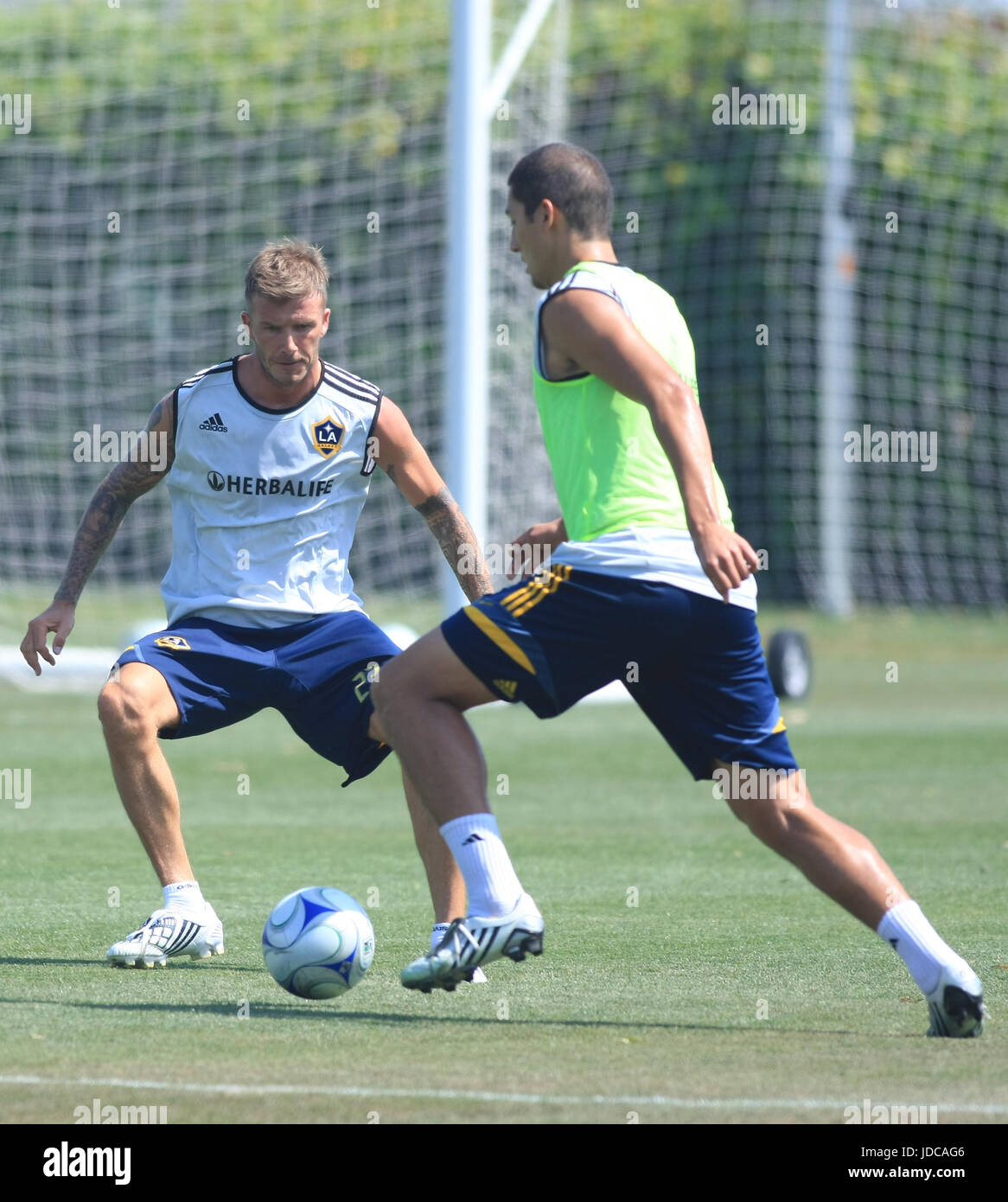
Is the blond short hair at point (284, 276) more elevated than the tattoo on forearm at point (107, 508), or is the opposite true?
the blond short hair at point (284, 276)

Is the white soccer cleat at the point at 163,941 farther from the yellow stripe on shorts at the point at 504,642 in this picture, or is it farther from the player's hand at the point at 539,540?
the yellow stripe on shorts at the point at 504,642

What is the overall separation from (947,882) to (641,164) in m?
14.9

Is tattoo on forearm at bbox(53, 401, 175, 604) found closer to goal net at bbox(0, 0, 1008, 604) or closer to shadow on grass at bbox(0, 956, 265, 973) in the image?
shadow on grass at bbox(0, 956, 265, 973)

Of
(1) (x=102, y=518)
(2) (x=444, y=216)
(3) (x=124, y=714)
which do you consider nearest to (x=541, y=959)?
(3) (x=124, y=714)

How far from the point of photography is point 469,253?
47.5ft

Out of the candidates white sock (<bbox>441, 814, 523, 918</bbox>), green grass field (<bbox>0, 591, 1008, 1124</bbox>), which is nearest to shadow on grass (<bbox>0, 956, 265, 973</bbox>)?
green grass field (<bbox>0, 591, 1008, 1124</bbox>)

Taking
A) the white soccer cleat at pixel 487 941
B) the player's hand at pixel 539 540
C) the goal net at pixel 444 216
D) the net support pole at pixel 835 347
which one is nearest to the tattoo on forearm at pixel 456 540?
the player's hand at pixel 539 540

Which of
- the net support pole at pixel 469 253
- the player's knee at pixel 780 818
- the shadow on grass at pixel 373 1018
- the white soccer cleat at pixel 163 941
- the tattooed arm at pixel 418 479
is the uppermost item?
the net support pole at pixel 469 253

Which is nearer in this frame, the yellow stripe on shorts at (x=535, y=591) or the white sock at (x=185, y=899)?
the yellow stripe on shorts at (x=535, y=591)

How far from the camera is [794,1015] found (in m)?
5.40

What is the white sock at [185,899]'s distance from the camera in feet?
20.5

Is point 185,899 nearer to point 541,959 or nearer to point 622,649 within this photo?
point 541,959

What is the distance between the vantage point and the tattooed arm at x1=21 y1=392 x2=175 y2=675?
6461 millimetres
